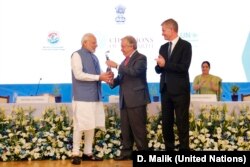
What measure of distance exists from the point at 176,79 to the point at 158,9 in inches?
118

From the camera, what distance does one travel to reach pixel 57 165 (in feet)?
14.9

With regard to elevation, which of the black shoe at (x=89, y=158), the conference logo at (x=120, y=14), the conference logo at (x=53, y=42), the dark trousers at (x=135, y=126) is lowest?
the black shoe at (x=89, y=158)

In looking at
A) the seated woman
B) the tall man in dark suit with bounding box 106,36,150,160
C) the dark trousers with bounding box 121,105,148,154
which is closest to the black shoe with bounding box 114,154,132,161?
the dark trousers with bounding box 121,105,148,154

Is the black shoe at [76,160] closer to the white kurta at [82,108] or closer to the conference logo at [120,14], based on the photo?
the white kurta at [82,108]

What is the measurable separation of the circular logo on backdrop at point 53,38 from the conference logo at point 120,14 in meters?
0.93

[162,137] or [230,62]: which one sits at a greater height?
[230,62]

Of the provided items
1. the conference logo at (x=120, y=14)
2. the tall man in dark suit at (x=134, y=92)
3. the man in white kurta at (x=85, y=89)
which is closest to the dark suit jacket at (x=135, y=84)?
the tall man in dark suit at (x=134, y=92)

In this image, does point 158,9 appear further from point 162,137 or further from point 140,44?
point 162,137

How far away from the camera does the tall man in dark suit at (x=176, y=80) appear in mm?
4449

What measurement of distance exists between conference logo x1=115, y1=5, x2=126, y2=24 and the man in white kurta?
2733 mm

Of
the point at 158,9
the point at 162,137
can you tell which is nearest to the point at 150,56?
the point at 158,9

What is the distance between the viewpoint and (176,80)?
176 inches

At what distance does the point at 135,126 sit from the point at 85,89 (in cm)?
60

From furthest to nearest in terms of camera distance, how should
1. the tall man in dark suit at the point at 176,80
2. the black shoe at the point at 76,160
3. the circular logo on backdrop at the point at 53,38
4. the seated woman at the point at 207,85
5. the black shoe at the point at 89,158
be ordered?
the circular logo on backdrop at the point at 53,38
the seated woman at the point at 207,85
the black shoe at the point at 89,158
the black shoe at the point at 76,160
the tall man in dark suit at the point at 176,80
